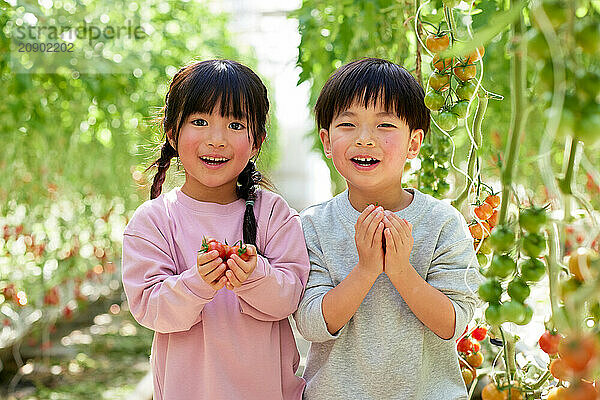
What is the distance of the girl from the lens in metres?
1.21

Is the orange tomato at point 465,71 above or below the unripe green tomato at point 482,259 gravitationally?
above

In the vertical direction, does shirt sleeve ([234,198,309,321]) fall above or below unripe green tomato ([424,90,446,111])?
below

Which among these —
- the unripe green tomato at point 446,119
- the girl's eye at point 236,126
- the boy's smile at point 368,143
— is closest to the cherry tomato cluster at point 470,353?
the boy's smile at point 368,143

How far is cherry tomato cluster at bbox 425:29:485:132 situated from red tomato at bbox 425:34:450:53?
0.09ft

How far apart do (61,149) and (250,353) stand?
2.34 m

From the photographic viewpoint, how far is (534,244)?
0.61 m

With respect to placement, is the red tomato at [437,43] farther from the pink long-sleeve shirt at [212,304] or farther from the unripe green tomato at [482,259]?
the pink long-sleeve shirt at [212,304]

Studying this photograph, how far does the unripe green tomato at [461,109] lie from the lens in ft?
3.33

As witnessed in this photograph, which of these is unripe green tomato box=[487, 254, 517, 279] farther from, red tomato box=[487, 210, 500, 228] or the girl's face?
the girl's face

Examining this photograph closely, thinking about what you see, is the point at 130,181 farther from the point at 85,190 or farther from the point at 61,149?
the point at 61,149

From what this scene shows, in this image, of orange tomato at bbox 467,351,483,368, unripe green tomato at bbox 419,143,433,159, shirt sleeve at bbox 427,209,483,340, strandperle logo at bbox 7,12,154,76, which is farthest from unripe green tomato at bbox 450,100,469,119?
strandperle logo at bbox 7,12,154,76

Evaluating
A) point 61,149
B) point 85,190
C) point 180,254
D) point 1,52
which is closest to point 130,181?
point 85,190

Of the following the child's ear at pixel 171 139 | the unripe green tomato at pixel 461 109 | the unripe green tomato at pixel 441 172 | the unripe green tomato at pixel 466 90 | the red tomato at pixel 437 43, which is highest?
the red tomato at pixel 437 43

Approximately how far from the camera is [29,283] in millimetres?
3234
